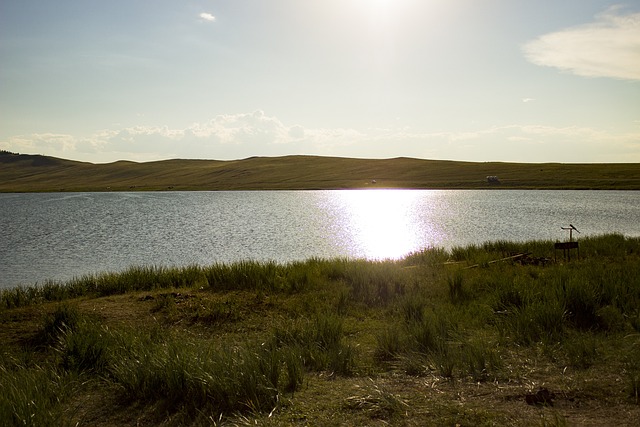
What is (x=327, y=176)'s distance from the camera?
122 m

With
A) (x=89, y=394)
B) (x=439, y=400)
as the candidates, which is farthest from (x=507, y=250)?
(x=89, y=394)

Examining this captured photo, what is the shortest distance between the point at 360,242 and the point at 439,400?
24908 mm

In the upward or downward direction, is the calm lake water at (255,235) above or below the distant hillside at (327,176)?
below

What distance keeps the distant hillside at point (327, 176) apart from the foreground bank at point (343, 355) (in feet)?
253

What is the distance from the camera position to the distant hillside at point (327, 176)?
92.8 m

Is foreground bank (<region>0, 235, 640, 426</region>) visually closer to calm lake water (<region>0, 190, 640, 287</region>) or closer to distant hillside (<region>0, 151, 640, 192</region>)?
calm lake water (<region>0, 190, 640, 287</region>)

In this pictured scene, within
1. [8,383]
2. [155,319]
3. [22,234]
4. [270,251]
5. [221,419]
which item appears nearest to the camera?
[221,419]

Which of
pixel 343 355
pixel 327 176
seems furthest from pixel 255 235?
pixel 327 176

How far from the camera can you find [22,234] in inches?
1332

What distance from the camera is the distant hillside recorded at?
92812 millimetres

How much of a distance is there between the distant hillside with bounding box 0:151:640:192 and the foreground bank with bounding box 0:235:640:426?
77137mm

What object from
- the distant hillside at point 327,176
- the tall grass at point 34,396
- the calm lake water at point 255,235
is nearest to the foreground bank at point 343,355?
the tall grass at point 34,396

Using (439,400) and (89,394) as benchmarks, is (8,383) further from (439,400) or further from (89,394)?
(439,400)

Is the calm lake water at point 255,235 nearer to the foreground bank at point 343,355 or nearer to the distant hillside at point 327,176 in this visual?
the foreground bank at point 343,355
